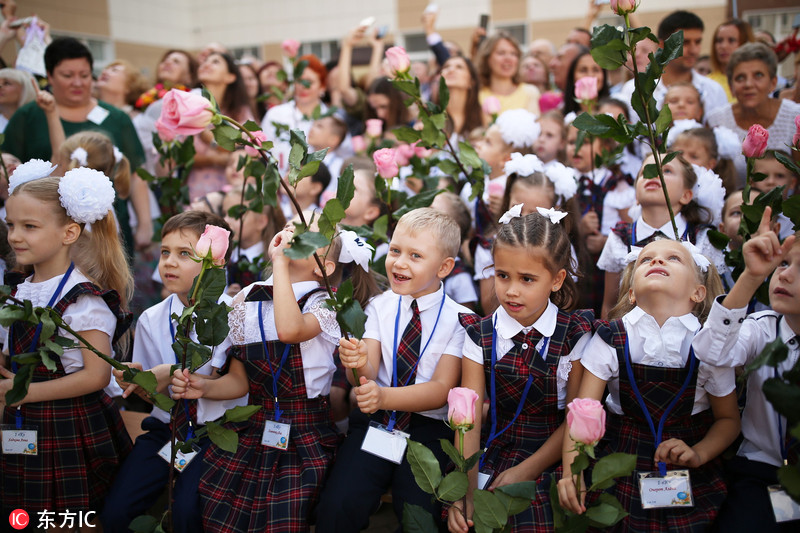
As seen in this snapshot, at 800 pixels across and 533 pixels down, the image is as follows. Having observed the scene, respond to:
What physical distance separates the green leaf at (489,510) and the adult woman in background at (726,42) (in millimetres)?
4138

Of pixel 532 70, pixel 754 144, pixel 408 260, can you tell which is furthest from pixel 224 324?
pixel 532 70

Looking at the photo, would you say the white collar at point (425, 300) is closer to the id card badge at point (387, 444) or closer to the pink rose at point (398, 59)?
the id card badge at point (387, 444)

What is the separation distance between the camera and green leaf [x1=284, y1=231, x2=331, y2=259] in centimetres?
153

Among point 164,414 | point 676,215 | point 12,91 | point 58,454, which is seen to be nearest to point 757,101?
point 676,215

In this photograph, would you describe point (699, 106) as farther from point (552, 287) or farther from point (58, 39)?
point (58, 39)

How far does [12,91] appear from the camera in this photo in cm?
428

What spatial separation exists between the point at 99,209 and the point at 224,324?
0.84m

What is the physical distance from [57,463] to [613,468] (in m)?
2.05

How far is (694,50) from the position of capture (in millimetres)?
4465

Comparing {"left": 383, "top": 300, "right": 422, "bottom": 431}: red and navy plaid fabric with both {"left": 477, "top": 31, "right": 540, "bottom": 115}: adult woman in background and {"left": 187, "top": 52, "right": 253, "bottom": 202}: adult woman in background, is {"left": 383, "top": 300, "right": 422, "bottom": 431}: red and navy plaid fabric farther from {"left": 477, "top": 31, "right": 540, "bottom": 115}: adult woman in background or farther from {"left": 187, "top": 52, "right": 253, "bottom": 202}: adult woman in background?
{"left": 477, "top": 31, "right": 540, "bottom": 115}: adult woman in background

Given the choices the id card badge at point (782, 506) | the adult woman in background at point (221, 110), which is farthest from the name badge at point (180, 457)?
the adult woman in background at point (221, 110)

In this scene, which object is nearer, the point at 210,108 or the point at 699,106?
the point at 210,108

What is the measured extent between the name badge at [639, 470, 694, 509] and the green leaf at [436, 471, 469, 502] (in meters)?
0.63

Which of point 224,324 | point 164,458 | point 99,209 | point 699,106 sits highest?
point 699,106
